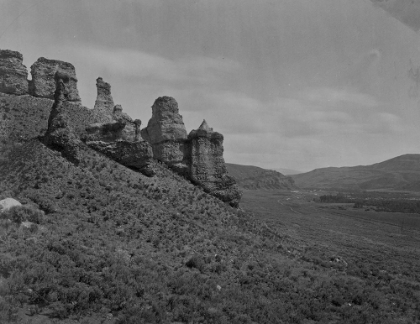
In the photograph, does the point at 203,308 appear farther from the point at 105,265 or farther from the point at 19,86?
the point at 19,86

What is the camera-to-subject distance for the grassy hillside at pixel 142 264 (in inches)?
431

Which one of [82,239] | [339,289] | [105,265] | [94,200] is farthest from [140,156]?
[339,289]

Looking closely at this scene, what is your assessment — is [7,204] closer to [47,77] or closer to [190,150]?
[47,77]

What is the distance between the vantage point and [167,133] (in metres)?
35.2

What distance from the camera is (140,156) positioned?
27.9 metres

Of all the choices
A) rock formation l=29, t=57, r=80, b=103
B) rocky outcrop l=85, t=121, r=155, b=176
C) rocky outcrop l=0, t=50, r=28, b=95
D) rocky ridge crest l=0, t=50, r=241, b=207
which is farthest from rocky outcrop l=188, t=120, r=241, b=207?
rocky outcrop l=0, t=50, r=28, b=95

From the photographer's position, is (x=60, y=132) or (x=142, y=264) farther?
(x=60, y=132)

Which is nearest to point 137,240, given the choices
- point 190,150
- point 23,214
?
point 23,214

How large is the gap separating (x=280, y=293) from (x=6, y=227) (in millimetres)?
14929

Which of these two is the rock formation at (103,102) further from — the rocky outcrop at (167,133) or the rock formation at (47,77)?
the rocky outcrop at (167,133)

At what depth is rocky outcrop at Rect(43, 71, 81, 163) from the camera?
71.9 ft

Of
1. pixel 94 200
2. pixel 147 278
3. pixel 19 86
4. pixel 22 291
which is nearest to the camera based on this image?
pixel 22 291

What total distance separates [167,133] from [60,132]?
1453 centimetres

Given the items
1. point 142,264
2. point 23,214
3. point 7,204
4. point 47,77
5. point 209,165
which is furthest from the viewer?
point 209,165
